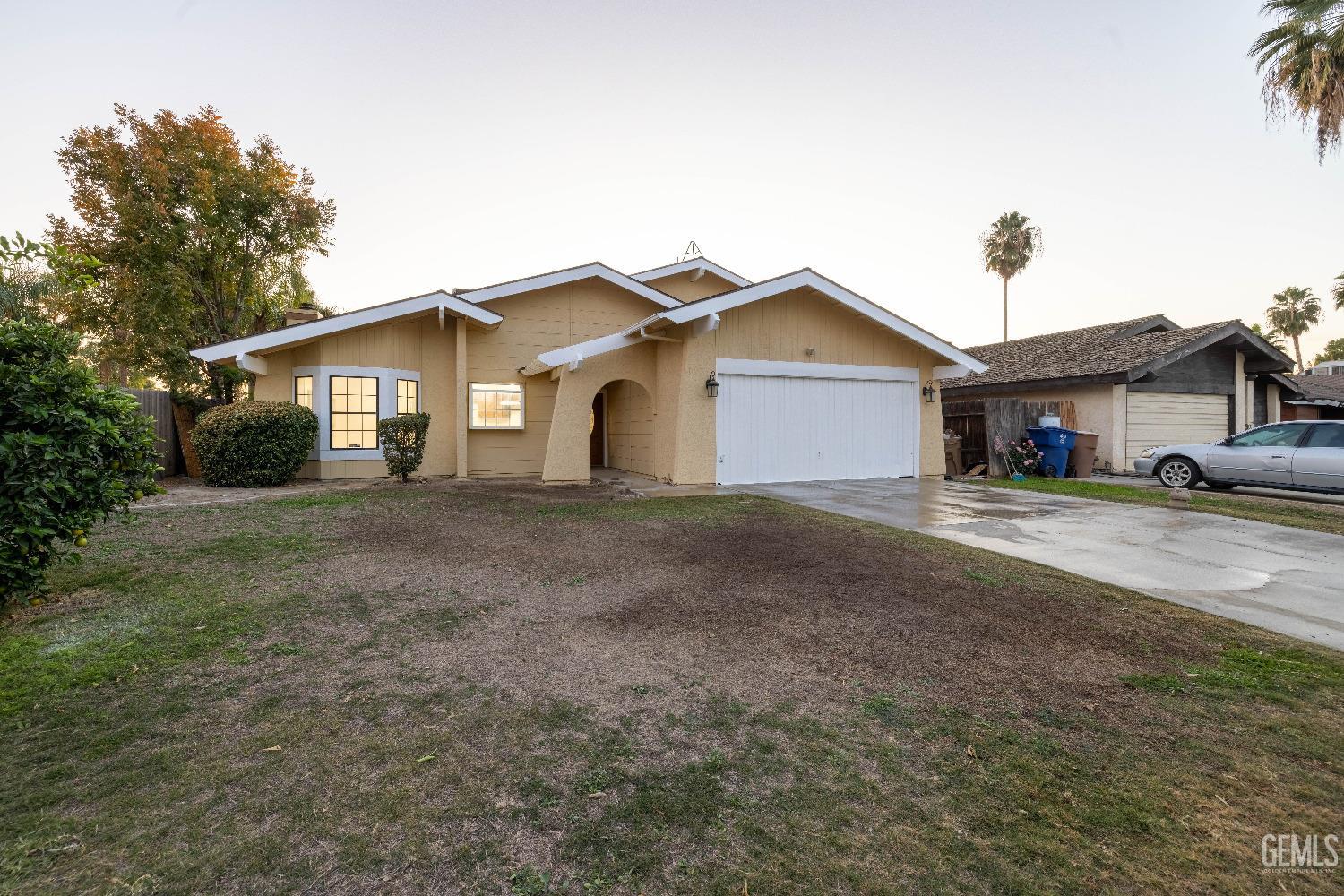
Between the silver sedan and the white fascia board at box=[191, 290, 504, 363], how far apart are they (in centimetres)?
1473

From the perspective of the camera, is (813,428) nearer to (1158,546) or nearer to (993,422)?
(993,422)

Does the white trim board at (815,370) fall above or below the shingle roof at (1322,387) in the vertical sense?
below

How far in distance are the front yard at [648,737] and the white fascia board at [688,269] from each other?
1296cm

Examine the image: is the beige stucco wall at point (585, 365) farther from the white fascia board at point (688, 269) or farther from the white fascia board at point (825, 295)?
the white fascia board at point (688, 269)

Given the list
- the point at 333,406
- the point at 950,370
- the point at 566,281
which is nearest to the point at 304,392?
the point at 333,406

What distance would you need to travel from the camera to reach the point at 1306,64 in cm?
1430

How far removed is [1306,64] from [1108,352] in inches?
319

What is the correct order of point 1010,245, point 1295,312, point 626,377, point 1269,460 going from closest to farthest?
point 1269,460, point 626,377, point 1010,245, point 1295,312

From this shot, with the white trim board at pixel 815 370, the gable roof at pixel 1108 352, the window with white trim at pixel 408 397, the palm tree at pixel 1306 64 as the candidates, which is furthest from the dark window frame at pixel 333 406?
the palm tree at pixel 1306 64

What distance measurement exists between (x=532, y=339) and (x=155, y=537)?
8.73 meters

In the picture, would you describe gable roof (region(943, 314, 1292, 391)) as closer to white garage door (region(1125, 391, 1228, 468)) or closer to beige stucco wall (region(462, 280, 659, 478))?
white garage door (region(1125, 391, 1228, 468))

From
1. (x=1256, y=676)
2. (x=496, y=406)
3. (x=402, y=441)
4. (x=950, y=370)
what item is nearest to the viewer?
(x=1256, y=676)

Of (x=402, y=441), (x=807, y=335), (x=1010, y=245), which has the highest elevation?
(x=1010, y=245)

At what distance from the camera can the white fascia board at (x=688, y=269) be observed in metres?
16.2
